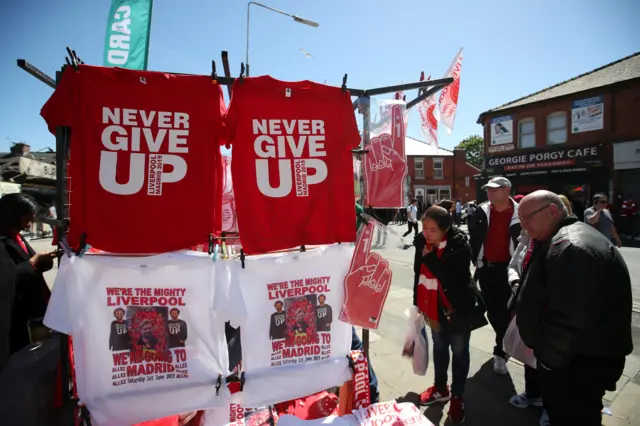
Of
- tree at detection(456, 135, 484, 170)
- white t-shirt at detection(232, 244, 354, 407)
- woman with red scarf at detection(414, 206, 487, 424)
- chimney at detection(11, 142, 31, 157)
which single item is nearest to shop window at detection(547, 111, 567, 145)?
woman with red scarf at detection(414, 206, 487, 424)

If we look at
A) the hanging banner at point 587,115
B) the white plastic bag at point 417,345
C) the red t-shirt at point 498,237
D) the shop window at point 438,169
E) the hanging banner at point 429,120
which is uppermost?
the hanging banner at point 587,115

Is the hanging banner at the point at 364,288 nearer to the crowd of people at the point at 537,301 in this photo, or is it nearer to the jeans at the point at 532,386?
the crowd of people at the point at 537,301

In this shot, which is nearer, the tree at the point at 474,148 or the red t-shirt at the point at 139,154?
the red t-shirt at the point at 139,154

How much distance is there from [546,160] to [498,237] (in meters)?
18.3

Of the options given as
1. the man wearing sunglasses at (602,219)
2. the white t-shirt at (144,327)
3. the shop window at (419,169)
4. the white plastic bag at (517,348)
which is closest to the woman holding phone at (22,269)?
the white t-shirt at (144,327)

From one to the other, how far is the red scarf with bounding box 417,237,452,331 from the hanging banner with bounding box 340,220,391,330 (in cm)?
56

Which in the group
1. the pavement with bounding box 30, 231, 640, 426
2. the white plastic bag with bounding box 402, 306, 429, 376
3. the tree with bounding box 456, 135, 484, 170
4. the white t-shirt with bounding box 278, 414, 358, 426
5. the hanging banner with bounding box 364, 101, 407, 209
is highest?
the tree with bounding box 456, 135, 484, 170

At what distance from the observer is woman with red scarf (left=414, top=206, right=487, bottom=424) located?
258cm

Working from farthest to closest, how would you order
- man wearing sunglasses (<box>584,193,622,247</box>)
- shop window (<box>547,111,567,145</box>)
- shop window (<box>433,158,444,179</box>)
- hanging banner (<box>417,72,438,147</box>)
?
shop window (<box>433,158,444,179</box>), shop window (<box>547,111,567,145</box>), man wearing sunglasses (<box>584,193,622,247</box>), hanging banner (<box>417,72,438,147</box>)

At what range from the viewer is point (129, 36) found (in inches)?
147

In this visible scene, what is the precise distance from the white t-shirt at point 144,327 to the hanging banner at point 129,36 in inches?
109

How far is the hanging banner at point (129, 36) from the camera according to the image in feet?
12.0

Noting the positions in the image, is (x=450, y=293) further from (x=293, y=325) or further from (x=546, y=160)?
(x=546, y=160)

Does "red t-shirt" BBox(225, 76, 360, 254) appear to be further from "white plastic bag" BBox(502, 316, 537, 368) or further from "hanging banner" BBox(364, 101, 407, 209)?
"white plastic bag" BBox(502, 316, 537, 368)
